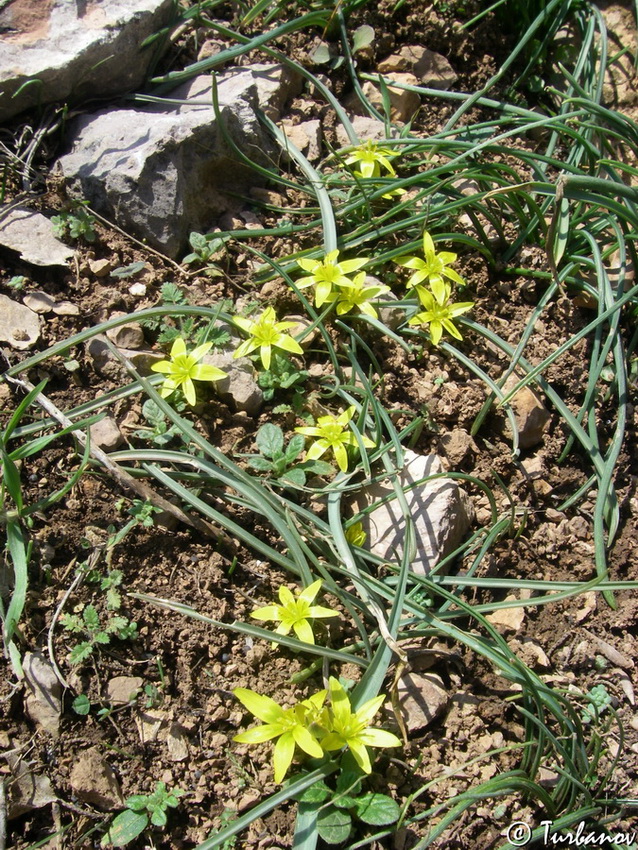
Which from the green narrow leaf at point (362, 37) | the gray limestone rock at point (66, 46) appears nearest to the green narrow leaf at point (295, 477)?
the gray limestone rock at point (66, 46)

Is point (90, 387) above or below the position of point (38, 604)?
above

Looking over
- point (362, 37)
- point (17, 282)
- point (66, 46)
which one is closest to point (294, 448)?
point (17, 282)

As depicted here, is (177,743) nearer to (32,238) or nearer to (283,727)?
(283,727)

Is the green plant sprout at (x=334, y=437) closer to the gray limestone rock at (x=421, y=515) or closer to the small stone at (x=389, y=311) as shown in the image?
the gray limestone rock at (x=421, y=515)

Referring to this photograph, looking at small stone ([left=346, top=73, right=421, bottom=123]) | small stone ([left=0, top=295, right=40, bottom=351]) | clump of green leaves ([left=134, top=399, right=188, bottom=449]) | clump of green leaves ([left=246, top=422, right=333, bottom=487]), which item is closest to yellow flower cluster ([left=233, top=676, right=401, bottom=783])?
clump of green leaves ([left=246, top=422, right=333, bottom=487])

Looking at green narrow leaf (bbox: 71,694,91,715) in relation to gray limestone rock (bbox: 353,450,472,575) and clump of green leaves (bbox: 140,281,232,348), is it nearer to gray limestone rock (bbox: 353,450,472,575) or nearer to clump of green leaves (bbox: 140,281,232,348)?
gray limestone rock (bbox: 353,450,472,575)

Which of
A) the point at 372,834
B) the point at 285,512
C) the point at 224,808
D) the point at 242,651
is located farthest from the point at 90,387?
the point at 372,834

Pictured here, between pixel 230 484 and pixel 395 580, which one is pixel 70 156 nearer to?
pixel 230 484
